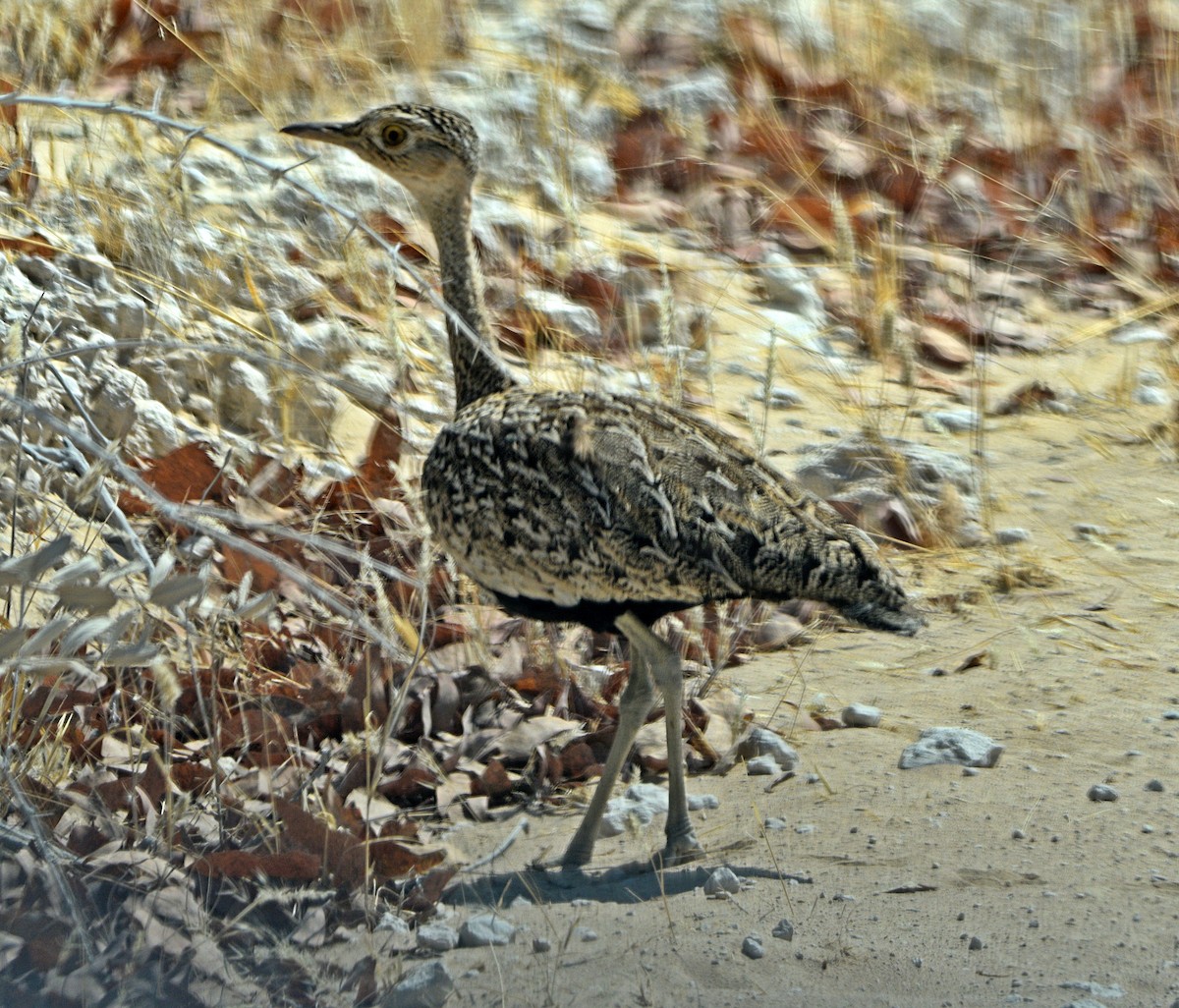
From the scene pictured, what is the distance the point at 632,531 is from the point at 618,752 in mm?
576

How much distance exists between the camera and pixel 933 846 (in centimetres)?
Answer: 339

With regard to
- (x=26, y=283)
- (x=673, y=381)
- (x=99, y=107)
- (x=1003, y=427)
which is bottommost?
(x=1003, y=427)

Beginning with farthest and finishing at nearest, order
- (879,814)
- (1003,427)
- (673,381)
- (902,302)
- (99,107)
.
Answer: (902,302)
(1003,427)
(673,381)
(879,814)
(99,107)

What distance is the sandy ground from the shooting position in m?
2.95

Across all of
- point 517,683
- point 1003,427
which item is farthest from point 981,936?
point 1003,427

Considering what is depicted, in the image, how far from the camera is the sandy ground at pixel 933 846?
295 centimetres

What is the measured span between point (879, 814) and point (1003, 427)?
281cm

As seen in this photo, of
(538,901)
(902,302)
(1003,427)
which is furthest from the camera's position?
(902,302)

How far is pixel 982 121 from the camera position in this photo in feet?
27.2

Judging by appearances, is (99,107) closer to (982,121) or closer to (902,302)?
(902,302)

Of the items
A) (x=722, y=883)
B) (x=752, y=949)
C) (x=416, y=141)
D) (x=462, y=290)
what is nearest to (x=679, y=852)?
(x=722, y=883)

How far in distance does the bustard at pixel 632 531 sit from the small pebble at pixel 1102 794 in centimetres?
Result: 64

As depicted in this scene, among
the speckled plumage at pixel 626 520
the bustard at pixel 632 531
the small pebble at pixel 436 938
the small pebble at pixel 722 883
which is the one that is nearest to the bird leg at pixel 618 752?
the bustard at pixel 632 531

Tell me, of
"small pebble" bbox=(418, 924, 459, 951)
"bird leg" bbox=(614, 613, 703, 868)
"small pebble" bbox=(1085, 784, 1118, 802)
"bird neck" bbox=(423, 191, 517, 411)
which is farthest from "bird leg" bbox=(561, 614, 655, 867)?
"small pebble" bbox=(1085, 784, 1118, 802)
